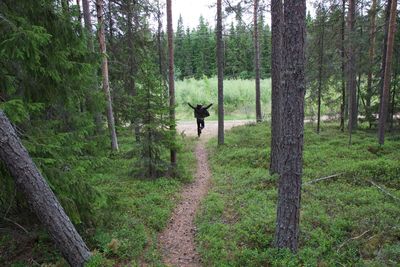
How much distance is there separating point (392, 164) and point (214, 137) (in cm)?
1075

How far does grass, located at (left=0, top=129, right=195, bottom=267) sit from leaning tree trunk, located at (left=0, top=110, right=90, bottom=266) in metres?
0.41

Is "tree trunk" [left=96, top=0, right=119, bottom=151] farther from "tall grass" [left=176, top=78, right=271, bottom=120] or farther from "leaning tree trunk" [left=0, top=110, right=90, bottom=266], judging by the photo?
"tall grass" [left=176, top=78, right=271, bottom=120]

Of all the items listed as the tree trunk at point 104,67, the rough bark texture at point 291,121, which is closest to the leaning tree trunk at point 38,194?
the rough bark texture at point 291,121

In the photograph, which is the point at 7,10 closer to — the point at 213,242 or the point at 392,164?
the point at 213,242

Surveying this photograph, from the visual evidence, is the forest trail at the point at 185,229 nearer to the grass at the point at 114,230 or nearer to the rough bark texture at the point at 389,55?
the grass at the point at 114,230

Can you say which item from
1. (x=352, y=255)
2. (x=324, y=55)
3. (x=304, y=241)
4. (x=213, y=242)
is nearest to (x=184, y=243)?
(x=213, y=242)

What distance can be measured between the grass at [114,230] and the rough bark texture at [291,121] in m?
2.78

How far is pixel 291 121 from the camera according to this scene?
5594 millimetres

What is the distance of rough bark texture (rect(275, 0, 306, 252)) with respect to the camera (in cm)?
527

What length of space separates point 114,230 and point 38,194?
2965 millimetres

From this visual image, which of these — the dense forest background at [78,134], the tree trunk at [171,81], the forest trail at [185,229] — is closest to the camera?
the dense forest background at [78,134]

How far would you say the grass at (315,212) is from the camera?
6145mm

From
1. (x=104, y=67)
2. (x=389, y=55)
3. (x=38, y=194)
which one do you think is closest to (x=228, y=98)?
(x=389, y=55)

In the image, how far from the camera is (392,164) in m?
11.4
